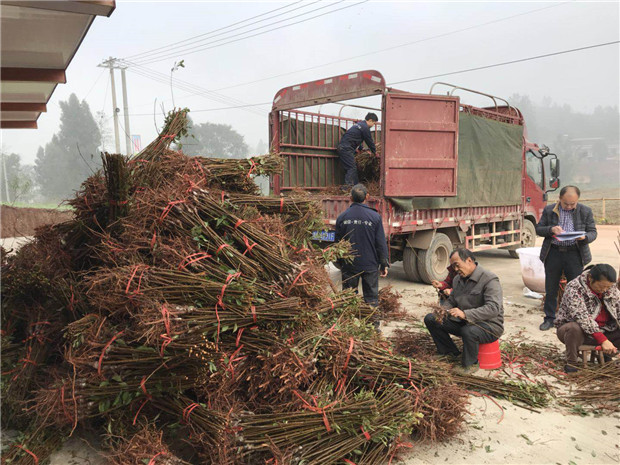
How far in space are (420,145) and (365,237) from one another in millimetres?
2529

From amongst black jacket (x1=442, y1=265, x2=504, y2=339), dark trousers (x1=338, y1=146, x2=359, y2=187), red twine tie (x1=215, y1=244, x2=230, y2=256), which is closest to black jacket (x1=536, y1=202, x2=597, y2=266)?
black jacket (x1=442, y1=265, x2=504, y2=339)

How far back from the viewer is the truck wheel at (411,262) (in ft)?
25.2

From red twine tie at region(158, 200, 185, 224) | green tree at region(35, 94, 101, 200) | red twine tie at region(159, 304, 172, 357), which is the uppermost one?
green tree at region(35, 94, 101, 200)

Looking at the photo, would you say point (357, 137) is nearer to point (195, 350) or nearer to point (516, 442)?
point (516, 442)

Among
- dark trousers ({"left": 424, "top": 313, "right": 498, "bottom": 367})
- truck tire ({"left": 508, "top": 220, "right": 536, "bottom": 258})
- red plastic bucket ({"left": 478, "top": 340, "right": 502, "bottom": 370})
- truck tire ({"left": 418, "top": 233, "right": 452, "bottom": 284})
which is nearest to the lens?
dark trousers ({"left": 424, "top": 313, "right": 498, "bottom": 367})

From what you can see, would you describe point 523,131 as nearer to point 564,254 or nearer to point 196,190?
point 564,254

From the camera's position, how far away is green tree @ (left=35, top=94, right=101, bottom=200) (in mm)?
59156

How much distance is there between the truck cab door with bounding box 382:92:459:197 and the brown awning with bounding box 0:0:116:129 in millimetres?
4189

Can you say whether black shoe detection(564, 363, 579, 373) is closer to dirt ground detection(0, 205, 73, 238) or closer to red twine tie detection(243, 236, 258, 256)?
red twine tie detection(243, 236, 258, 256)

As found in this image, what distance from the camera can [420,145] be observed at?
6773mm

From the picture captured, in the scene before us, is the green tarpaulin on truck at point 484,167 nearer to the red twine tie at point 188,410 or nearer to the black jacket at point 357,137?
the black jacket at point 357,137

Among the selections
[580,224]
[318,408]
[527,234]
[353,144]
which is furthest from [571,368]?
[527,234]

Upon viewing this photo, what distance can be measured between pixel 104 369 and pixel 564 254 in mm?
4936

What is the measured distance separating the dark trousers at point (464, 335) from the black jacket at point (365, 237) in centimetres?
101
